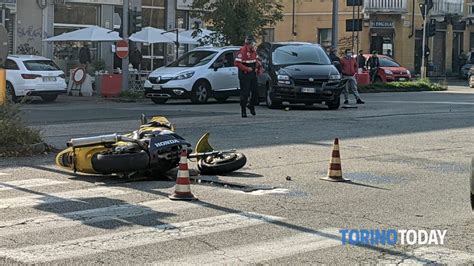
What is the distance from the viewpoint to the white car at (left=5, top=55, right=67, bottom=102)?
24297 mm

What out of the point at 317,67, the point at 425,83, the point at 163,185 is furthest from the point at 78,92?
the point at 163,185

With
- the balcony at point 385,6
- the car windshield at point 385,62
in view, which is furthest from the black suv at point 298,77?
the balcony at point 385,6

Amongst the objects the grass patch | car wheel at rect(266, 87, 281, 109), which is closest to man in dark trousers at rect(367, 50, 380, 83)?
the grass patch

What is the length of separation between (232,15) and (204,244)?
23451 millimetres

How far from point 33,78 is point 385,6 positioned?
99.2ft

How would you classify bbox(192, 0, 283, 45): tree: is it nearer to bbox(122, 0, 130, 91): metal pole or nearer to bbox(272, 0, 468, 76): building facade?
bbox(122, 0, 130, 91): metal pole

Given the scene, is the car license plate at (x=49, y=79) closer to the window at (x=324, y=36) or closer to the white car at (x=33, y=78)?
the white car at (x=33, y=78)

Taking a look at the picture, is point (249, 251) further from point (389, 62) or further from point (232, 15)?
point (389, 62)

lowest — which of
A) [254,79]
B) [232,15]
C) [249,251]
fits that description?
[249,251]

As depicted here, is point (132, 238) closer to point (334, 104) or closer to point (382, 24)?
point (334, 104)

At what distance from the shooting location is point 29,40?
1294 inches

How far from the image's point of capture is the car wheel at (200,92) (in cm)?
2411

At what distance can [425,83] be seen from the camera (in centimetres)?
3522

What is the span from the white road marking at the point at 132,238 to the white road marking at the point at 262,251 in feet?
2.02
